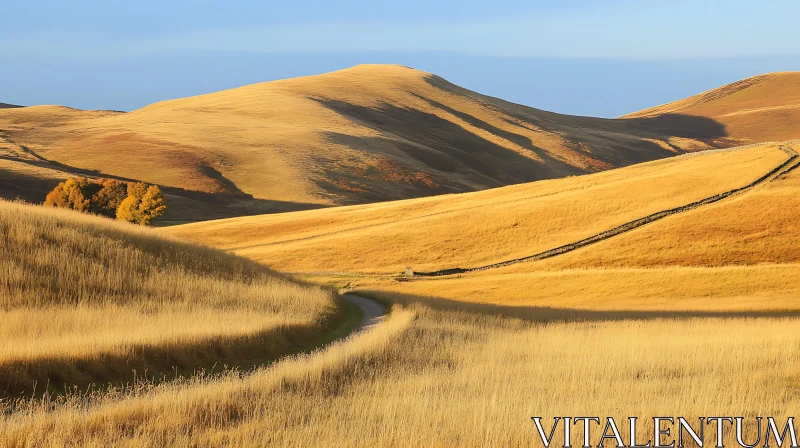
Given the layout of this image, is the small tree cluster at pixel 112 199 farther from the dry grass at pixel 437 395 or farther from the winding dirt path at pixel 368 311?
the dry grass at pixel 437 395

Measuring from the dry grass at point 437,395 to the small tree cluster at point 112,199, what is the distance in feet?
252

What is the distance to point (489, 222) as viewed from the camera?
6519cm

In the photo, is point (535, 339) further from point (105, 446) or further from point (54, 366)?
point (105, 446)

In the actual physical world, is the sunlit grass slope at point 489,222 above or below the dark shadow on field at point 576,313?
above

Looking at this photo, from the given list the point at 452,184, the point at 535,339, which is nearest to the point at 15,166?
the point at 452,184

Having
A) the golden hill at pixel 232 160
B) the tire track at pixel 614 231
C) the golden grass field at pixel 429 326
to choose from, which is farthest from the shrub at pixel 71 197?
the tire track at pixel 614 231

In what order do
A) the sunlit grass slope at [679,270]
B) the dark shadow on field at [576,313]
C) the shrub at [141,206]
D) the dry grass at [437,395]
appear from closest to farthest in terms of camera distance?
the dry grass at [437,395] < the dark shadow on field at [576,313] < the sunlit grass slope at [679,270] < the shrub at [141,206]

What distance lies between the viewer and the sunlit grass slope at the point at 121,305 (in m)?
15.7

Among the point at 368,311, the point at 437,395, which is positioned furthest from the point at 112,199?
the point at 437,395

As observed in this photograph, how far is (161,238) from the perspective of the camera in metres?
35.1

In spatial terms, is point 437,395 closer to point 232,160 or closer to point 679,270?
point 679,270

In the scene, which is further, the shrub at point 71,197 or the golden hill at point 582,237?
the shrub at point 71,197

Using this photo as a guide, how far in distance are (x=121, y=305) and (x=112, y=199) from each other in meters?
79.2

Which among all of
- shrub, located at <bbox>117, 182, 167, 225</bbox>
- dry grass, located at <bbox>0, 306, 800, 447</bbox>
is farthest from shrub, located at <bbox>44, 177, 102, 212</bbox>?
dry grass, located at <bbox>0, 306, 800, 447</bbox>
